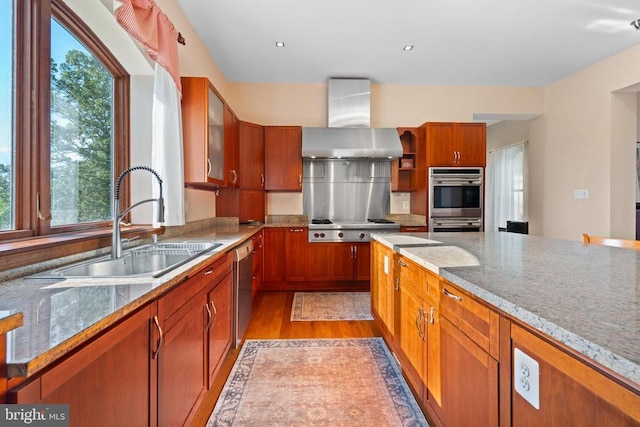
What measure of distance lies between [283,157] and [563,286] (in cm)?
355

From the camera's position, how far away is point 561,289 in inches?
34.9

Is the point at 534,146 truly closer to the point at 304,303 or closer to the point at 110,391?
the point at 304,303

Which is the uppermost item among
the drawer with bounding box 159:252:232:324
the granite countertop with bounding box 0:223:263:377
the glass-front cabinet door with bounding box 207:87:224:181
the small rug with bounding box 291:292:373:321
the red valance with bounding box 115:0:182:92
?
the red valance with bounding box 115:0:182:92

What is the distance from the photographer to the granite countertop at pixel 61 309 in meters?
0.57

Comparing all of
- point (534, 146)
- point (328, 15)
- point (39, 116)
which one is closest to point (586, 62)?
point (534, 146)

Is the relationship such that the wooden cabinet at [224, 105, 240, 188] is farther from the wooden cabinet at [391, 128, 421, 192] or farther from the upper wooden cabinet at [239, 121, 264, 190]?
the wooden cabinet at [391, 128, 421, 192]

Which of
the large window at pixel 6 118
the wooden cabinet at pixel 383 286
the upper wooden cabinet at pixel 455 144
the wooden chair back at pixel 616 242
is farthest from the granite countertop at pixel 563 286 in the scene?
the upper wooden cabinet at pixel 455 144

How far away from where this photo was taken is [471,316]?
41.0 inches

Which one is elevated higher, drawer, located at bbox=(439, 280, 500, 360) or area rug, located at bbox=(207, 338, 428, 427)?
drawer, located at bbox=(439, 280, 500, 360)

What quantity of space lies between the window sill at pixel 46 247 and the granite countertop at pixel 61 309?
0.27ft

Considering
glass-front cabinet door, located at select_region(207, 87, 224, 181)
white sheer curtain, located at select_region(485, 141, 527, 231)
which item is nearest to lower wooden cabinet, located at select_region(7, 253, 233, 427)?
glass-front cabinet door, located at select_region(207, 87, 224, 181)

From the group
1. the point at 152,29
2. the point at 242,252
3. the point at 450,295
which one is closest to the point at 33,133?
the point at 152,29

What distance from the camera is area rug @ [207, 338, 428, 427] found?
1.59 m

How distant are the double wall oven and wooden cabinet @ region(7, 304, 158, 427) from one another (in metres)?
3.62
